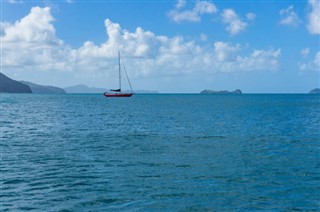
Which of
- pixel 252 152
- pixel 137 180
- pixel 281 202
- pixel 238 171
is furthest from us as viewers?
pixel 252 152

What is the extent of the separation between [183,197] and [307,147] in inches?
963

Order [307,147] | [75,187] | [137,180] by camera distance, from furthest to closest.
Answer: [307,147]
[137,180]
[75,187]

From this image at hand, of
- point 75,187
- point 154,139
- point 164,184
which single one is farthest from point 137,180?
point 154,139

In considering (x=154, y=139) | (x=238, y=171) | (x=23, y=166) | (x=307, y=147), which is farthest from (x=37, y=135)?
(x=307, y=147)

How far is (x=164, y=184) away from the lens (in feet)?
73.6

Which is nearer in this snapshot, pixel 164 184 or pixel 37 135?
pixel 164 184

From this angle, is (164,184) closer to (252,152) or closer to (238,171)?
(238,171)

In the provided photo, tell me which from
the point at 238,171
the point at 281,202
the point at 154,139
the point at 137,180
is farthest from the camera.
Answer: the point at 154,139

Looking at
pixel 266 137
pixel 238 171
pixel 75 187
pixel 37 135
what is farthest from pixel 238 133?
pixel 75 187

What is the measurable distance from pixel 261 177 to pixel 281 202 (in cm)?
560

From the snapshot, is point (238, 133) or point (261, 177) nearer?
point (261, 177)

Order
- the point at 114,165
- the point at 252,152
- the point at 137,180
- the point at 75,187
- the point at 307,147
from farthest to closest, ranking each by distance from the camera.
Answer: the point at 307,147 → the point at 252,152 → the point at 114,165 → the point at 137,180 → the point at 75,187

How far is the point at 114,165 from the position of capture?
2828 centimetres

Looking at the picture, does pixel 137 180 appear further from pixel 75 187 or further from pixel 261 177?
pixel 261 177
